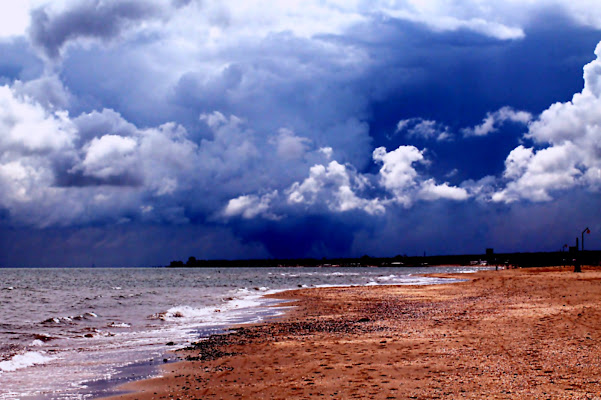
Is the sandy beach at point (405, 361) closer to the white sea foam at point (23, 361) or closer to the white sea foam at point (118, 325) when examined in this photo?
the white sea foam at point (23, 361)

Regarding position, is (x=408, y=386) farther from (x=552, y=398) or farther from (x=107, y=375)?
(x=107, y=375)

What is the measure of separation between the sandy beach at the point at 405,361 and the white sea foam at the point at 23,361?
4912 mm

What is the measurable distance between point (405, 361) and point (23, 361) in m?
12.2

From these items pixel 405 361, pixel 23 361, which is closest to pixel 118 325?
pixel 23 361

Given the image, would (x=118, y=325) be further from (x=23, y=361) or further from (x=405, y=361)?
(x=405, y=361)

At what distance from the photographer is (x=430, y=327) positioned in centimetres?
1914

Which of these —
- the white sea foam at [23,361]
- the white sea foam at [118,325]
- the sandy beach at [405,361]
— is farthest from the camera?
the white sea foam at [118,325]

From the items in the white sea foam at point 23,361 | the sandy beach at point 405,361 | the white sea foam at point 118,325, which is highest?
the sandy beach at point 405,361

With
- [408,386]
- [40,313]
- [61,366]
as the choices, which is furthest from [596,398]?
[40,313]

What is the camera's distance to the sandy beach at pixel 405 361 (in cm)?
1009

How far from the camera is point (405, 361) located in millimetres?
12844

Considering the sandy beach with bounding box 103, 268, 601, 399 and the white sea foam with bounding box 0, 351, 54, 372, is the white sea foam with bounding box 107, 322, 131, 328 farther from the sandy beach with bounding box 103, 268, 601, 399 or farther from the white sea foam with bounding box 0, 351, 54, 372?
the sandy beach with bounding box 103, 268, 601, 399

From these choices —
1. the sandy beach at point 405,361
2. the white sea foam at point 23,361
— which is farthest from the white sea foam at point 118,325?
the sandy beach at point 405,361

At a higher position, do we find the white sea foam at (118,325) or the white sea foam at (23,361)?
the white sea foam at (23,361)
